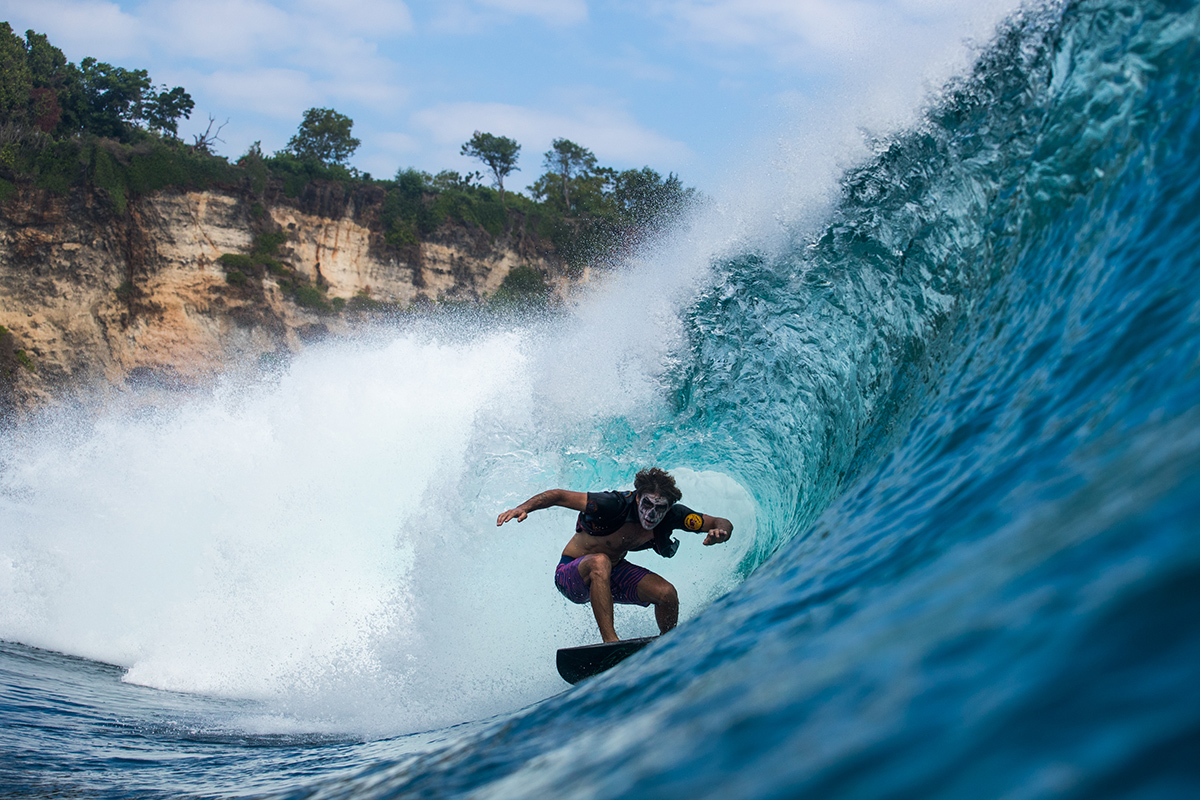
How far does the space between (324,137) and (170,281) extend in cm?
1468

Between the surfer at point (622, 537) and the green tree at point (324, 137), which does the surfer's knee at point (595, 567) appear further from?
the green tree at point (324, 137)

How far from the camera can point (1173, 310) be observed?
1993 millimetres

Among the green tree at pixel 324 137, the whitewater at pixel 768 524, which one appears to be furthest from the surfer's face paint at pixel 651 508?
the green tree at pixel 324 137

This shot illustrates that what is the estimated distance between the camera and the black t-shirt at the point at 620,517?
15.5ft

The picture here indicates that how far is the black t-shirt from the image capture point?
15.5 ft

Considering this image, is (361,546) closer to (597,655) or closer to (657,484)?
(657,484)

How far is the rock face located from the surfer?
24391 millimetres

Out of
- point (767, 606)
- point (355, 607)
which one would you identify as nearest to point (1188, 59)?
point (767, 606)

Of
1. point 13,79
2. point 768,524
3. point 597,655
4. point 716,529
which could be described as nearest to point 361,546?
point 768,524

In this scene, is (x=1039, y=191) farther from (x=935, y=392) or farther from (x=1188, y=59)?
(x=935, y=392)

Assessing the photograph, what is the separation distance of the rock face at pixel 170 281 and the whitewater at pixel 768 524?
50.2 feet

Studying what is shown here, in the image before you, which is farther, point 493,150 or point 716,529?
point 493,150

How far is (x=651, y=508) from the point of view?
4.50 metres

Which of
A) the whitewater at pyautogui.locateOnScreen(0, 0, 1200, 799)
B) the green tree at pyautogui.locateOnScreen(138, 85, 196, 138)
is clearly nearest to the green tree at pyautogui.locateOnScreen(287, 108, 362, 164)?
the green tree at pyautogui.locateOnScreen(138, 85, 196, 138)
